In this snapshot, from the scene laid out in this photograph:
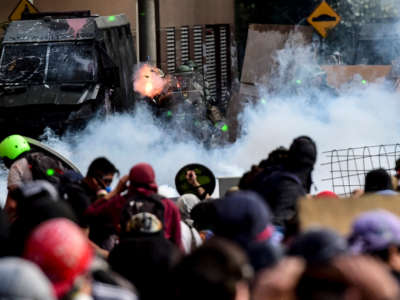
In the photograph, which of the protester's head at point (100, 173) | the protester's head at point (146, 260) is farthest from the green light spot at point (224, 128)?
the protester's head at point (146, 260)

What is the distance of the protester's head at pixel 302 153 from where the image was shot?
6336 millimetres

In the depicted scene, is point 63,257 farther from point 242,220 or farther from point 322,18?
point 322,18

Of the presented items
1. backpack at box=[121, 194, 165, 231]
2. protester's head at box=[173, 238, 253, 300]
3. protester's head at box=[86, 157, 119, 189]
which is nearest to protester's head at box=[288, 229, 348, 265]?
protester's head at box=[173, 238, 253, 300]

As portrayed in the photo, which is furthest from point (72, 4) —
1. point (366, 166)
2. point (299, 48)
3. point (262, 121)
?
point (366, 166)

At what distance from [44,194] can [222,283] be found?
1916 mm

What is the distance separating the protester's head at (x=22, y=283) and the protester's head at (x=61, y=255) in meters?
0.23

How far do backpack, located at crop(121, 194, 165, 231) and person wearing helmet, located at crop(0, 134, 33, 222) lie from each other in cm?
85

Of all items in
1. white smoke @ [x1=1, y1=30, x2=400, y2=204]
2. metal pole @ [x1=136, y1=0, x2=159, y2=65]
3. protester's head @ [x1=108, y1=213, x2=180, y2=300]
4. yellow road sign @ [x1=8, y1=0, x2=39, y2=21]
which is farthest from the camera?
metal pole @ [x1=136, y1=0, x2=159, y2=65]

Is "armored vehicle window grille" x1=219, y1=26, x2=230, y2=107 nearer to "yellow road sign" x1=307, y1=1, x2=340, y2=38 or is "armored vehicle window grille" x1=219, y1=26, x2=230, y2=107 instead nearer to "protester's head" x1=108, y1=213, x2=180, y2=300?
"yellow road sign" x1=307, y1=1, x2=340, y2=38

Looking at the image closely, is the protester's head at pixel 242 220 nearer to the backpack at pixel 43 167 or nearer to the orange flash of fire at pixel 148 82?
the backpack at pixel 43 167

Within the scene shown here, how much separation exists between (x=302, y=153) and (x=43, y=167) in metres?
2.20

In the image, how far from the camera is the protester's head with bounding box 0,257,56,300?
322 cm

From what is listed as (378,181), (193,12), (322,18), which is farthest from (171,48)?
(378,181)

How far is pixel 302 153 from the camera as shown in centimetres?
634
